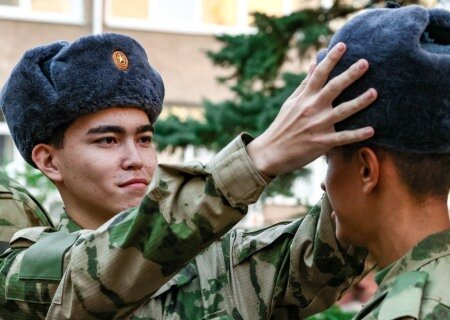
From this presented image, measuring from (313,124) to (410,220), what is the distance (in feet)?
1.19

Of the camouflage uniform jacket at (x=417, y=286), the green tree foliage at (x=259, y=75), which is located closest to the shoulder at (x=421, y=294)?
the camouflage uniform jacket at (x=417, y=286)

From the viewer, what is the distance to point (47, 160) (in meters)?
3.98

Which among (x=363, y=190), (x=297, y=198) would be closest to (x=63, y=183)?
(x=363, y=190)

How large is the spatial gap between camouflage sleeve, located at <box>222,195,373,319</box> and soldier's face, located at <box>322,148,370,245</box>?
36cm

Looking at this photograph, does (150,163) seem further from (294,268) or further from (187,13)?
(187,13)

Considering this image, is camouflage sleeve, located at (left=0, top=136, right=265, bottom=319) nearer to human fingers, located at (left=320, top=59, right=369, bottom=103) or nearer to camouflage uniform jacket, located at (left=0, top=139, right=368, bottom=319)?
camouflage uniform jacket, located at (left=0, top=139, right=368, bottom=319)

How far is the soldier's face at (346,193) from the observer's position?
2.99m

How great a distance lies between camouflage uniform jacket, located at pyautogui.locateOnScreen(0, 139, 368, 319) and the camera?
2.91 metres

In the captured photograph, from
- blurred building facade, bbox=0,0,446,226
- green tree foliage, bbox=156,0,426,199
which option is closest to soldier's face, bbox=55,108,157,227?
green tree foliage, bbox=156,0,426,199

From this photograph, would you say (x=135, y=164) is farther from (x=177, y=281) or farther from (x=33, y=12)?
(x=33, y=12)

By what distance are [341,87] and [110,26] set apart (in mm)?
15535

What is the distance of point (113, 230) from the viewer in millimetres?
3033

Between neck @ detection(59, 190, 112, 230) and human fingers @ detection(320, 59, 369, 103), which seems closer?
human fingers @ detection(320, 59, 369, 103)

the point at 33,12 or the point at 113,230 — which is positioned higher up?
the point at 113,230
